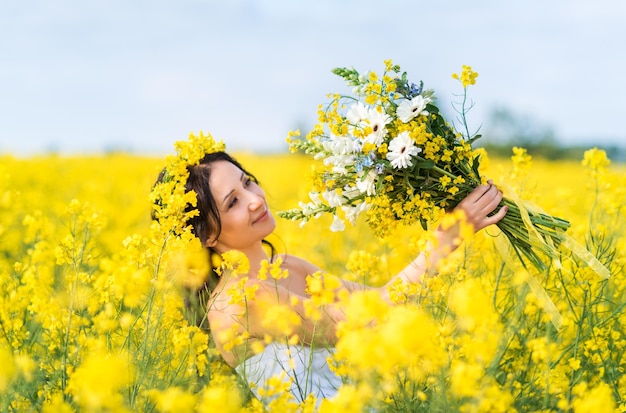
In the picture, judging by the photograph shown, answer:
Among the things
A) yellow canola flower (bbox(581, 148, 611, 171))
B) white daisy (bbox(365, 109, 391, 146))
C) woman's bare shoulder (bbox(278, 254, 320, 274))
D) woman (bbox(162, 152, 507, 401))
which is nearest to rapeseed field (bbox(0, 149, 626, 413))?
yellow canola flower (bbox(581, 148, 611, 171))

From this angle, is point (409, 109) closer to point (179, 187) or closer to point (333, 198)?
point (333, 198)

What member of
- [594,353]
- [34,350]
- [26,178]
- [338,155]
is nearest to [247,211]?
[338,155]

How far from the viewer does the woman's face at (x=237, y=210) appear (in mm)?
2633

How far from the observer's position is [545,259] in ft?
9.87

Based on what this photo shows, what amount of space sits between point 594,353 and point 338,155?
1.18 m

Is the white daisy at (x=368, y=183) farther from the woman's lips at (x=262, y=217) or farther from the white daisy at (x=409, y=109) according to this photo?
the woman's lips at (x=262, y=217)

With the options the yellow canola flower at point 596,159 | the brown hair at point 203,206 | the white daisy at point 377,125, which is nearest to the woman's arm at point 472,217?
the white daisy at point 377,125

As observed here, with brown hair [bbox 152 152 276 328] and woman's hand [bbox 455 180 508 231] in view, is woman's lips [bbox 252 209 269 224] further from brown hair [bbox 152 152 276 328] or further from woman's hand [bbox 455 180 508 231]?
woman's hand [bbox 455 180 508 231]

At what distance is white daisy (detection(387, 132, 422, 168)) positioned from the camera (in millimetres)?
2178

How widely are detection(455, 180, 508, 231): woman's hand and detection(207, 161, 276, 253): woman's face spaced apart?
71 centimetres

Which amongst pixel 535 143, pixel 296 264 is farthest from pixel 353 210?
pixel 535 143

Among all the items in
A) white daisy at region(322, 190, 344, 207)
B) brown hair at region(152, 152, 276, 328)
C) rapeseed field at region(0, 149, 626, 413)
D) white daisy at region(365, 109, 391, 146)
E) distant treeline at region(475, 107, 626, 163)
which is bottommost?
rapeseed field at region(0, 149, 626, 413)

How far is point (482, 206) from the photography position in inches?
92.3

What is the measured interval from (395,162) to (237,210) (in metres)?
0.69
